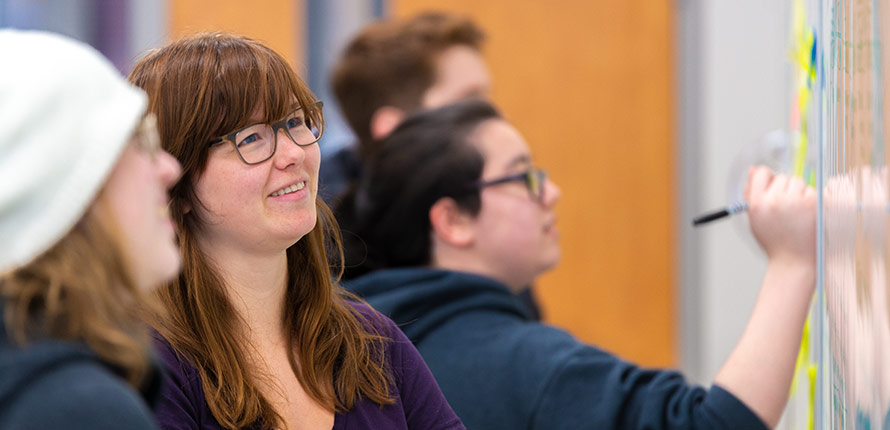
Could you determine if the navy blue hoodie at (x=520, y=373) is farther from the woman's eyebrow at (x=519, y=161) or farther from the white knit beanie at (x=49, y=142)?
the white knit beanie at (x=49, y=142)

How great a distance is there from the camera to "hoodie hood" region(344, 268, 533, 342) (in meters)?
1.42

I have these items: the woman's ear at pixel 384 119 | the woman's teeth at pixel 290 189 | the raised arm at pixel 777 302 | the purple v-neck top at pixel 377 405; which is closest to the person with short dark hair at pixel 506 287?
the raised arm at pixel 777 302

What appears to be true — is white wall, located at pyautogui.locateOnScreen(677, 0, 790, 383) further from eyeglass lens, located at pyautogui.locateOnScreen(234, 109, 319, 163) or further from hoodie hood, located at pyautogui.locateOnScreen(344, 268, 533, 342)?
eyeglass lens, located at pyautogui.locateOnScreen(234, 109, 319, 163)

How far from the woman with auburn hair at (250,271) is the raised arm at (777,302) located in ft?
1.43

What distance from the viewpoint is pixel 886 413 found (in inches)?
24.6

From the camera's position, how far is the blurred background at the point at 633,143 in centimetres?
320

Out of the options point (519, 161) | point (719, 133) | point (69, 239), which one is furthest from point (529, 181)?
point (719, 133)

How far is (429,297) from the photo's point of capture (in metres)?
1.43

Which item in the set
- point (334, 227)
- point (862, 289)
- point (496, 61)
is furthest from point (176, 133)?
point (496, 61)

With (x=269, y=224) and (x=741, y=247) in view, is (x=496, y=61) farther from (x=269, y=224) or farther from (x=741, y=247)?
(x=269, y=224)

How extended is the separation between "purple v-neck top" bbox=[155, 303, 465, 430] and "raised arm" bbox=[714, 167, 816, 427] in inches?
16.0

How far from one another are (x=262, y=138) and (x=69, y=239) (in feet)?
1.08

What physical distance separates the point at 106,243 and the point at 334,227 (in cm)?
48

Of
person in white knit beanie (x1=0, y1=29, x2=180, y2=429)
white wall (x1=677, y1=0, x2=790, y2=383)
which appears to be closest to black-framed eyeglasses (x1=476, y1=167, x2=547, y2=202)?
person in white knit beanie (x1=0, y1=29, x2=180, y2=429)
